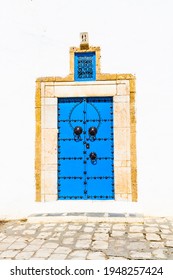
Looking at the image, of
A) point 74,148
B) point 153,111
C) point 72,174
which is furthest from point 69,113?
point 153,111

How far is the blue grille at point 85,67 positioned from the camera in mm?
5656

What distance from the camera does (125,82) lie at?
554 centimetres

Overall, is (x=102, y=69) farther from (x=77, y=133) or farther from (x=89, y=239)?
(x=89, y=239)

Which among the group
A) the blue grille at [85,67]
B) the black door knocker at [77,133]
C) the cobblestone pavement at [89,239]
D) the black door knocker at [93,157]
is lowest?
the cobblestone pavement at [89,239]

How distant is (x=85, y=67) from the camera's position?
5.67m

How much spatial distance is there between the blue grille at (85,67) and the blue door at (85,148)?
384mm

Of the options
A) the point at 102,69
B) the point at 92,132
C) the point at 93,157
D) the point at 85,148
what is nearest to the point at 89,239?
the point at 93,157

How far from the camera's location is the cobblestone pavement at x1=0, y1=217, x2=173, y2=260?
358 cm

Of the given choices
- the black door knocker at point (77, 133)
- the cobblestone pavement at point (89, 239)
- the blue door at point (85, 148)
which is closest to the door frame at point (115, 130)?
the blue door at point (85, 148)

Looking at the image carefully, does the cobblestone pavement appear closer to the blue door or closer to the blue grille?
the blue door

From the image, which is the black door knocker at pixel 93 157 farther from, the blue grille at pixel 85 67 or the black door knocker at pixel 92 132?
the blue grille at pixel 85 67

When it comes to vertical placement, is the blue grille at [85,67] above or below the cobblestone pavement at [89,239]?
above

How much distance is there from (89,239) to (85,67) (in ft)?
9.77
